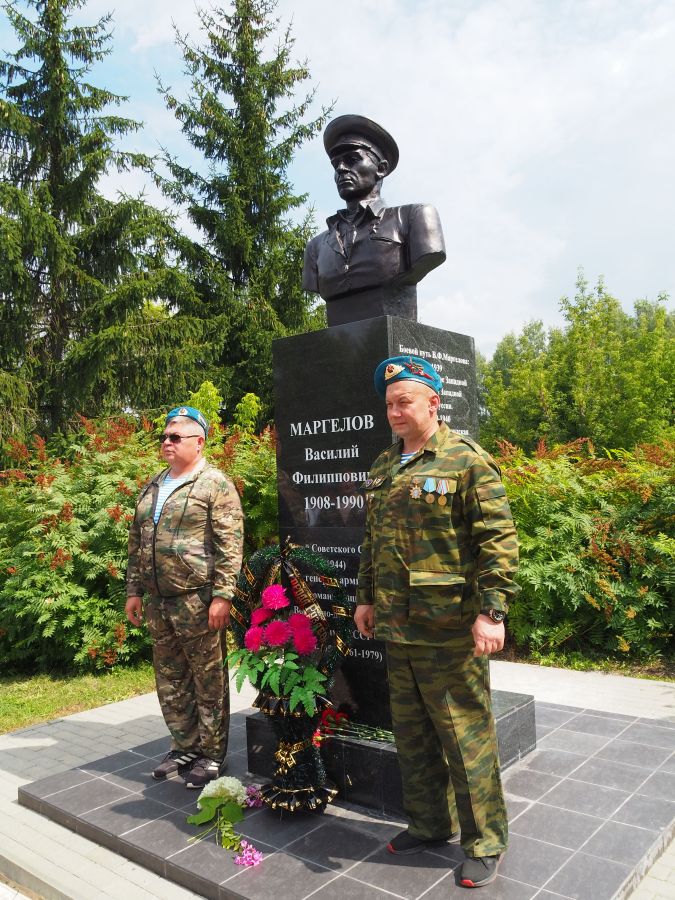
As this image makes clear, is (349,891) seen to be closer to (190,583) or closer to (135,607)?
(190,583)

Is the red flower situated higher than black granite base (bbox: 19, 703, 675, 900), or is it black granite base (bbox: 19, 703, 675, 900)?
the red flower

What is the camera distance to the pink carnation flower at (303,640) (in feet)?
10.9

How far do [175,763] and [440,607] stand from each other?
2.13 metres

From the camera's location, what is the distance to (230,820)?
3291 mm

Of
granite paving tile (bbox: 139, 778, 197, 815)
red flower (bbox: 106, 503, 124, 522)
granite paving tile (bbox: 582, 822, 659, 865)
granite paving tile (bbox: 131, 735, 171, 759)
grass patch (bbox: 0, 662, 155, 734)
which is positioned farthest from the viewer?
red flower (bbox: 106, 503, 124, 522)

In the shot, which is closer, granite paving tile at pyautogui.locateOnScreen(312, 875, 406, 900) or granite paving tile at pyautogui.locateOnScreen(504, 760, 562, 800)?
granite paving tile at pyautogui.locateOnScreen(312, 875, 406, 900)

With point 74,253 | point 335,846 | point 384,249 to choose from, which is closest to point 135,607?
point 335,846

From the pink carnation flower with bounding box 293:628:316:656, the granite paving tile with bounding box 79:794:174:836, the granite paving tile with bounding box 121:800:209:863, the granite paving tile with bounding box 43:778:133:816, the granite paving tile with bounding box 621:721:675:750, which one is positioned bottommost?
the granite paving tile with bounding box 621:721:675:750

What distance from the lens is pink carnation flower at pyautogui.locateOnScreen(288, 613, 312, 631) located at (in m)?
3.36

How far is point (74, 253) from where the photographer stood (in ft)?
44.8

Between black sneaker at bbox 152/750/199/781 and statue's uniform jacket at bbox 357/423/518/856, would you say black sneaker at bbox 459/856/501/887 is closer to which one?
statue's uniform jacket at bbox 357/423/518/856

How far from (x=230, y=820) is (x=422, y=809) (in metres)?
0.93

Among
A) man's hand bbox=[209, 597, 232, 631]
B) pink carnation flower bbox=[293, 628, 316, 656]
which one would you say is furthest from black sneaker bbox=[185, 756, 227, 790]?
pink carnation flower bbox=[293, 628, 316, 656]

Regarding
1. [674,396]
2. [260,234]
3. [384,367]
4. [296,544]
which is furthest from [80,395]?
[674,396]
